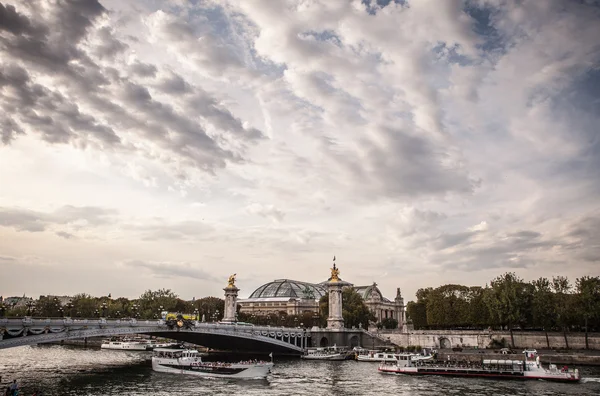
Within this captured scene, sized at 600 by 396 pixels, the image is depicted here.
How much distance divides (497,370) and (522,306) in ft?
122

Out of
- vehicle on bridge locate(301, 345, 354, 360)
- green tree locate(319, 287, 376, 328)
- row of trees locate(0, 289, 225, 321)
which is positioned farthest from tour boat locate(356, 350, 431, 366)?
row of trees locate(0, 289, 225, 321)

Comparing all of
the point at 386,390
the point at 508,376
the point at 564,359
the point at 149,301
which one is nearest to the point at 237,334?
the point at 386,390

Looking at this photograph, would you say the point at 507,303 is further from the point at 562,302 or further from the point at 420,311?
the point at 420,311

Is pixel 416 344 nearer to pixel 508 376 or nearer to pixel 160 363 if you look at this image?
pixel 508 376

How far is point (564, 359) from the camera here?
3236 inches

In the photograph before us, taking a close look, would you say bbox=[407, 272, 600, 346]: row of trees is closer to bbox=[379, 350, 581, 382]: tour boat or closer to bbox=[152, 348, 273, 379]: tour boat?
bbox=[379, 350, 581, 382]: tour boat

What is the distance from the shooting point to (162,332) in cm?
8106

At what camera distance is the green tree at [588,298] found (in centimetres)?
9188

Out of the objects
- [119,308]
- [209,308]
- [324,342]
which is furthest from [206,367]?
[209,308]

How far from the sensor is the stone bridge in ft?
182

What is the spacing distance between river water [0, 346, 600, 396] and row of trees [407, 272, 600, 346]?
20013 mm

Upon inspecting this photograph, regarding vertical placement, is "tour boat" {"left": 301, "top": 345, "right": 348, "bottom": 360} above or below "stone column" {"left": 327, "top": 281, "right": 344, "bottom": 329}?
below

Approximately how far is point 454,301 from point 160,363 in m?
76.2

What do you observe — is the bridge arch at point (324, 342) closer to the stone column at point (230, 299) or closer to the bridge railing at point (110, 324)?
the bridge railing at point (110, 324)
